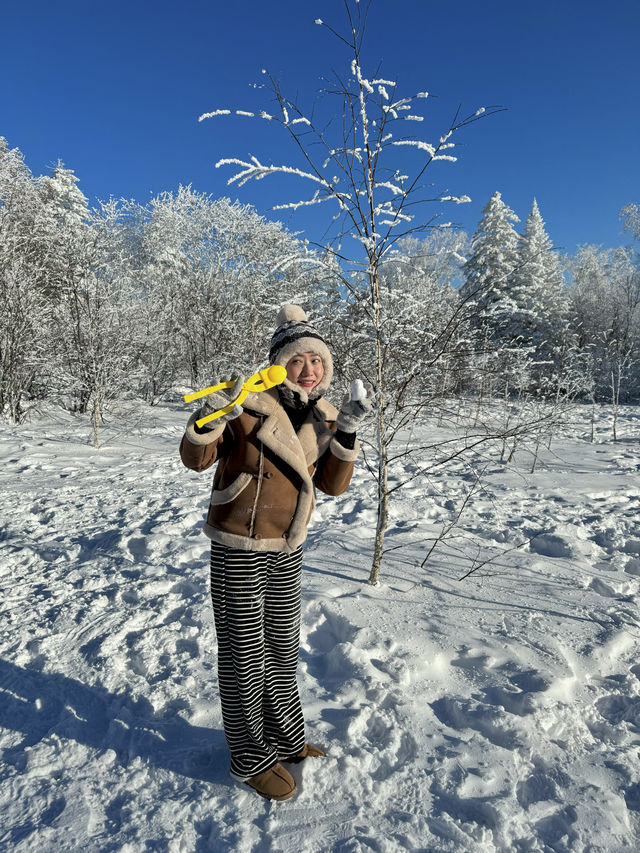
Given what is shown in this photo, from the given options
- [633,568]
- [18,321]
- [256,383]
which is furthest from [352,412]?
[18,321]

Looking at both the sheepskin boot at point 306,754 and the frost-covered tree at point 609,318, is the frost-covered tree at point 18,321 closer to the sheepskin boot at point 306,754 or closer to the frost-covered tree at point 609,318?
the sheepskin boot at point 306,754

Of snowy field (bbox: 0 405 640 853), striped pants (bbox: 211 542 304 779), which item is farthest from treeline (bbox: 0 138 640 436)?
snowy field (bbox: 0 405 640 853)

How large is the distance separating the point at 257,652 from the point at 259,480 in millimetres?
712

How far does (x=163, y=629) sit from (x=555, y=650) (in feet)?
7.87

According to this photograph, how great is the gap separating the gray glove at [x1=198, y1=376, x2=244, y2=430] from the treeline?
121 millimetres

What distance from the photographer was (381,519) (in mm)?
3613

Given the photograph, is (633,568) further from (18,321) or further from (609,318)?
(609,318)

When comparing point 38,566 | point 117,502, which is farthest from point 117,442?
point 38,566

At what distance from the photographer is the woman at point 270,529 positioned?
183 cm

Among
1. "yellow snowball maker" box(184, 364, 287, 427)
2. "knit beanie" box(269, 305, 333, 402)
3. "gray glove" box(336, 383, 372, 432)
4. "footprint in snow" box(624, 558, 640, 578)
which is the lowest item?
"footprint in snow" box(624, 558, 640, 578)

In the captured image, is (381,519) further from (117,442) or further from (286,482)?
(117,442)

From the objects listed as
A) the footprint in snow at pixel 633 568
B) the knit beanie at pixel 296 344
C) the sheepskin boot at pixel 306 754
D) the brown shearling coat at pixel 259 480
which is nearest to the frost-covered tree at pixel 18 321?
the knit beanie at pixel 296 344

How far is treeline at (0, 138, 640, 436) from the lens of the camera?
325cm

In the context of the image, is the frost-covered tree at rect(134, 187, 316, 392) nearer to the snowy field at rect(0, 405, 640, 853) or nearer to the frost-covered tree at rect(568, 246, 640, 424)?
the snowy field at rect(0, 405, 640, 853)
